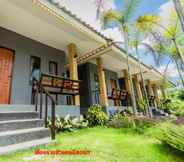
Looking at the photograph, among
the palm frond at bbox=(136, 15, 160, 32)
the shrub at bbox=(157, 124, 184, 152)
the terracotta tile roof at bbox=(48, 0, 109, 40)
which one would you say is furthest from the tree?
the shrub at bbox=(157, 124, 184, 152)

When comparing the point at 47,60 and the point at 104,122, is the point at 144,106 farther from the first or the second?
the point at 47,60

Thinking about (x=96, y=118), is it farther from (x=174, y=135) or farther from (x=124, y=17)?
(x=124, y=17)

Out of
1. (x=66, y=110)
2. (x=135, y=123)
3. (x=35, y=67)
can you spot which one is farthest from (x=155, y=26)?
(x=35, y=67)

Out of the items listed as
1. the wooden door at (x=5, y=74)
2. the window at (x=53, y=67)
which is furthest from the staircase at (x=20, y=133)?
the window at (x=53, y=67)

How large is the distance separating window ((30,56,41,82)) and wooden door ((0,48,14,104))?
870 millimetres

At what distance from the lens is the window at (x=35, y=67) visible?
22.1 feet

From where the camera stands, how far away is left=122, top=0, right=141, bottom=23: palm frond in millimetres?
6496

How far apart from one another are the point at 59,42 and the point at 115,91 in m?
3.90

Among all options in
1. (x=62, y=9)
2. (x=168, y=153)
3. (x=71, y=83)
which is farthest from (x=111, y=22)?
(x=168, y=153)

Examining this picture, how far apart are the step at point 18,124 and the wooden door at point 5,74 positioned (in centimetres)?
259

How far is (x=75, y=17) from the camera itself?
5.68 metres

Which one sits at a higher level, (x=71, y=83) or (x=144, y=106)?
(x=71, y=83)

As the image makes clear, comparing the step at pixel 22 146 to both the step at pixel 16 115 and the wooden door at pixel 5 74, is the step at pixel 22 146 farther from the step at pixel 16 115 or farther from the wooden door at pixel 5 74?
the wooden door at pixel 5 74

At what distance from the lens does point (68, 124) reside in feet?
17.3
